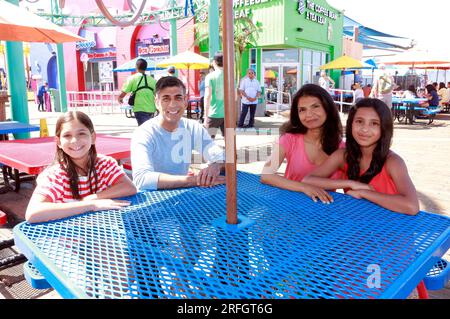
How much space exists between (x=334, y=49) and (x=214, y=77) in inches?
614

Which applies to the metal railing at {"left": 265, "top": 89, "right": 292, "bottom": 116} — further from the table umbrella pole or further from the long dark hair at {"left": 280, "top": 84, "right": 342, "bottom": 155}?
the table umbrella pole

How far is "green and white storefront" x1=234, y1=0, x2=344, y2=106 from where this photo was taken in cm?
1503

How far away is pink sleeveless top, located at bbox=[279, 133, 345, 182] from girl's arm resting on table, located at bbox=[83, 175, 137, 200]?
102 cm

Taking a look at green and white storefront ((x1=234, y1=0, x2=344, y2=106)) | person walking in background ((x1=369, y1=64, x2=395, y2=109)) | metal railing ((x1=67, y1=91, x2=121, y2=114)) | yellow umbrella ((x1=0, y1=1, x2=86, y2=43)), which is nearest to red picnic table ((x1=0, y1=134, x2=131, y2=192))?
yellow umbrella ((x1=0, y1=1, x2=86, y2=43))

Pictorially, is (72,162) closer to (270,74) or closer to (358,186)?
(358,186)

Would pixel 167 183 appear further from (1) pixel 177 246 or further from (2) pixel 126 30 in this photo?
(2) pixel 126 30

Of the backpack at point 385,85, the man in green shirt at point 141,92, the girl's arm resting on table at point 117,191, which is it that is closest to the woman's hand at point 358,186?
the girl's arm resting on table at point 117,191

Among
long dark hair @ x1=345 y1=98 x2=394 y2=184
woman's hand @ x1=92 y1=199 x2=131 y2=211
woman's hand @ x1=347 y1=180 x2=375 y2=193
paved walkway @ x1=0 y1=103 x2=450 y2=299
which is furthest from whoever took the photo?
paved walkway @ x1=0 y1=103 x2=450 y2=299

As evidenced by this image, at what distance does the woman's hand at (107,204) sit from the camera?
150 centimetres

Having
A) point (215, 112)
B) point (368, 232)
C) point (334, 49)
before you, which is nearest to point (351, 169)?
point (368, 232)

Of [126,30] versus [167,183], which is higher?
[126,30]

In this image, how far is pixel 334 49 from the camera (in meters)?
19.8

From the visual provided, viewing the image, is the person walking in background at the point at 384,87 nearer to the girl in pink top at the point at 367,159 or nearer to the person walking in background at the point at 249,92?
the person walking in background at the point at 249,92

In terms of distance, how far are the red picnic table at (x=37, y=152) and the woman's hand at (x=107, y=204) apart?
132 cm
